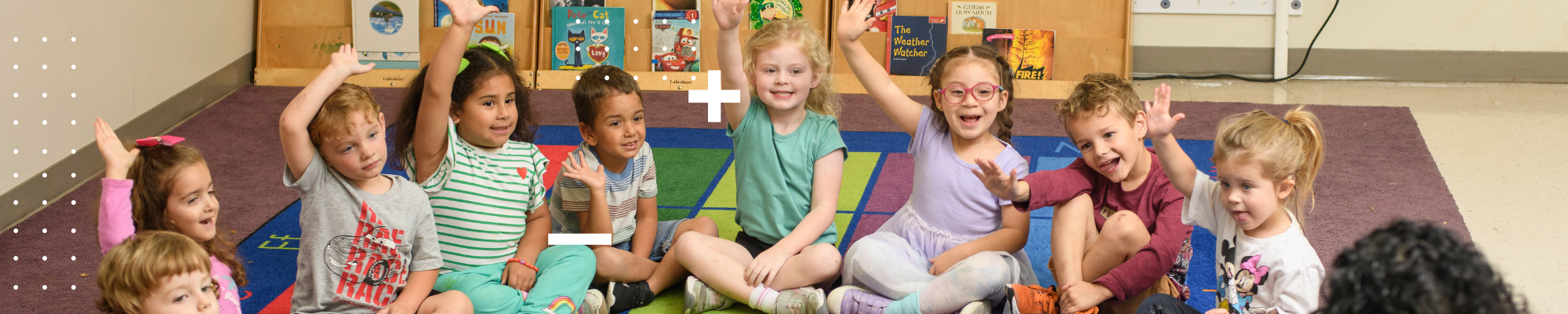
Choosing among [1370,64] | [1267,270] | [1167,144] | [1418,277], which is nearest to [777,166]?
[1167,144]

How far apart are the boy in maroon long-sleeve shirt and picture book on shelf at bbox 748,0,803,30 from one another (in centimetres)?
215

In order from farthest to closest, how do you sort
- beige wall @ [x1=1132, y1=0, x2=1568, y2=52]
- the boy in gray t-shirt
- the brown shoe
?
beige wall @ [x1=1132, y1=0, x2=1568, y2=52] → the brown shoe → the boy in gray t-shirt

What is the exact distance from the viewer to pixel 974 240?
67.4 inches

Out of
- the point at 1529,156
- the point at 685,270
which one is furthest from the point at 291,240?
the point at 1529,156

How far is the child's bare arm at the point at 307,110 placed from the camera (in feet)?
4.59

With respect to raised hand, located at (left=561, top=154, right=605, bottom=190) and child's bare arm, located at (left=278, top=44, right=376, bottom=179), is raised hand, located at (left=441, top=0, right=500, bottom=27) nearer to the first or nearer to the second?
child's bare arm, located at (left=278, top=44, right=376, bottom=179)

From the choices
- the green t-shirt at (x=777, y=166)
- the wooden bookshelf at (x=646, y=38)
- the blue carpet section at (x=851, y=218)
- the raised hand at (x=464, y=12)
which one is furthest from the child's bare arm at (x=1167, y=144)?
the wooden bookshelf at (x=646, y=38)

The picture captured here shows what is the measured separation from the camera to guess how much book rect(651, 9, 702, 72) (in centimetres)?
375

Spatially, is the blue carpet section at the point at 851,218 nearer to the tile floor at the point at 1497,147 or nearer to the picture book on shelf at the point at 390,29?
the tile floor at the point at 1497,147

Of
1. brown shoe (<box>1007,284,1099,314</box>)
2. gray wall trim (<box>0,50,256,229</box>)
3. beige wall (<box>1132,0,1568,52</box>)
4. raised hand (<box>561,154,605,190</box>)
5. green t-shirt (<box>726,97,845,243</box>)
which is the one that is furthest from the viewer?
beige wall (<box>1132,0,1568,52</box>)

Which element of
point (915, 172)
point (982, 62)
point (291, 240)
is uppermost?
point (982, 62)

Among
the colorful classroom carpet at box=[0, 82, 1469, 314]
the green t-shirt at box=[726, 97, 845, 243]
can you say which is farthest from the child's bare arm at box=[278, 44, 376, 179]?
the green t-shirt at box=[726, 97, 845, 243]

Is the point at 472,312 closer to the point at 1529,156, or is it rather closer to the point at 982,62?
the point at 982,62

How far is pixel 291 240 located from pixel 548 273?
738mm
